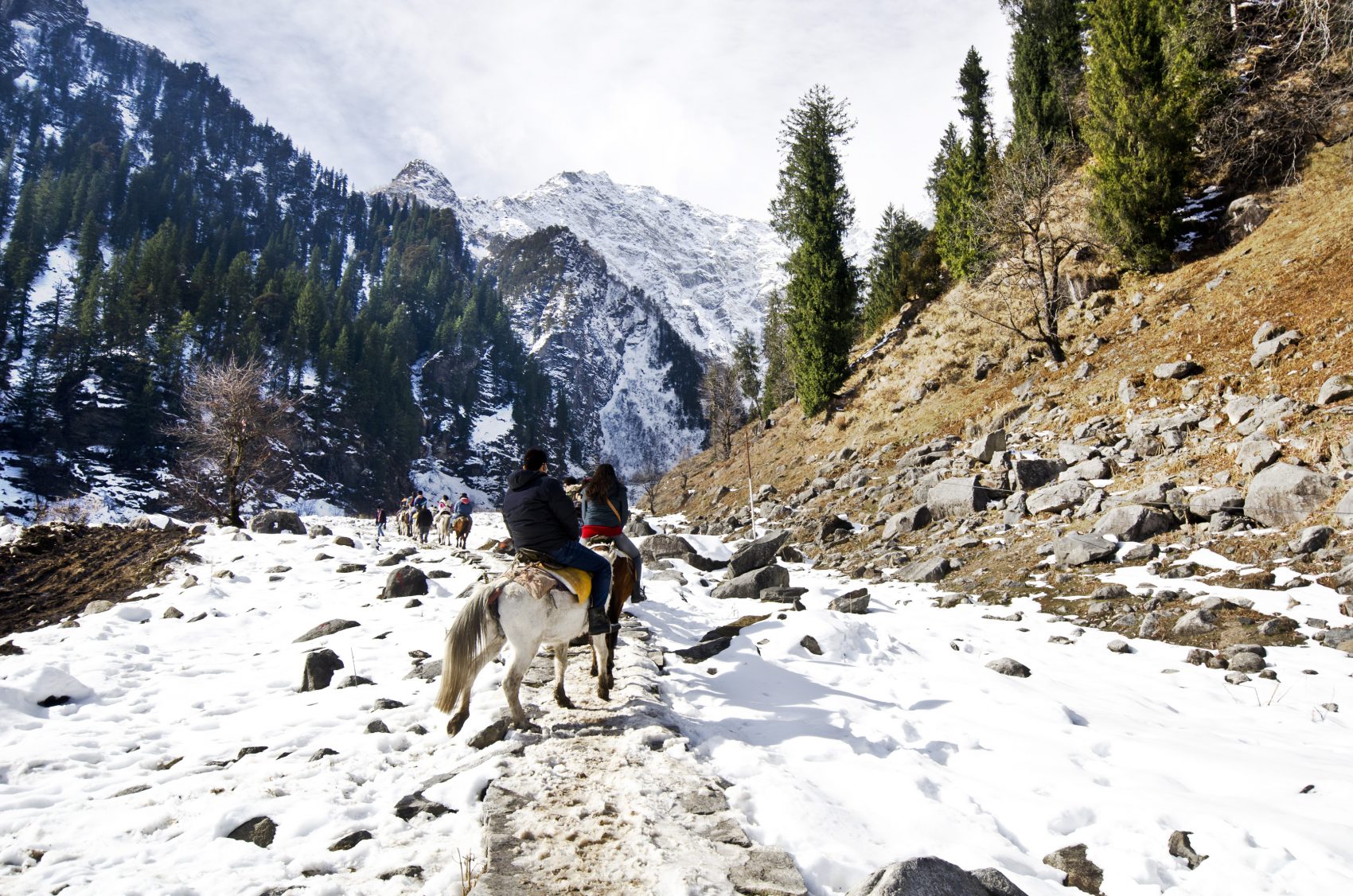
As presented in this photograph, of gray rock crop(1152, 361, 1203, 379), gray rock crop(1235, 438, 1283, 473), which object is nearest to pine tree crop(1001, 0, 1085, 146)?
gray rock crop(1152, 361, 1203, 379)

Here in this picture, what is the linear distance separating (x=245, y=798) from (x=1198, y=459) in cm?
1581

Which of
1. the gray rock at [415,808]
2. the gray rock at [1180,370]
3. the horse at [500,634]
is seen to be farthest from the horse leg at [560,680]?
the gray rock at [1180,370]

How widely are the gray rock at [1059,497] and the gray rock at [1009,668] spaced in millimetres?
7361

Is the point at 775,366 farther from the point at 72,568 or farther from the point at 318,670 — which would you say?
the point at 318,670

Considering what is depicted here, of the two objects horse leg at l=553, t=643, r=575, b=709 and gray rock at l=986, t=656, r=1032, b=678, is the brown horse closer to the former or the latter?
horse leg at l=553, t=643, r=575, b=709

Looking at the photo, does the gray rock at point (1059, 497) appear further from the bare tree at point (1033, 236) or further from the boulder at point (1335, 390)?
the bare tree at point (1033, 236)

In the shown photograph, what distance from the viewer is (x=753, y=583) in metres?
11.9

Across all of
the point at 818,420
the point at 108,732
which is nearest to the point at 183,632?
the point at 108,732

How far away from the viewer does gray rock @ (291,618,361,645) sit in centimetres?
912

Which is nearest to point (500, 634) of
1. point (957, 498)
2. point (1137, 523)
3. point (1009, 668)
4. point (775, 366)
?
point (1009, 668)

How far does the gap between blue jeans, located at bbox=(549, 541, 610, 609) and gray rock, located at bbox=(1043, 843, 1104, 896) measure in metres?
4.15

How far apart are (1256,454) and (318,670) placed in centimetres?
1540

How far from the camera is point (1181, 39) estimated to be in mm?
19141

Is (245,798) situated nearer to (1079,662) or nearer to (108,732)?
(108,732)
